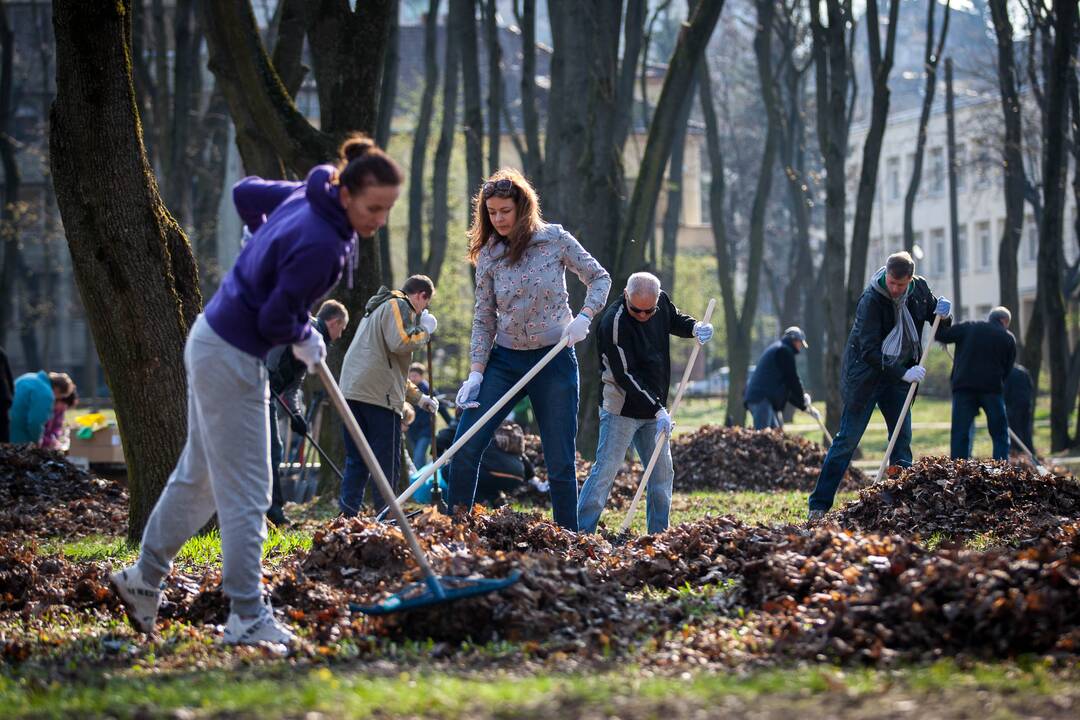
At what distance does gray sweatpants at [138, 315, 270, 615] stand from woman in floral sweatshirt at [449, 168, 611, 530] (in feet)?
8.70

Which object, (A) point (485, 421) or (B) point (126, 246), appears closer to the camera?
(A) point (485, 421)

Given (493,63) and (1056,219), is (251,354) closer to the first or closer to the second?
(1056,219)

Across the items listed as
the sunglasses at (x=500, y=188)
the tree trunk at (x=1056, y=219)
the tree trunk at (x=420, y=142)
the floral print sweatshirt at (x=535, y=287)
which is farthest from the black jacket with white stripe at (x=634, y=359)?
the tree trunk at (x=420, y=142)

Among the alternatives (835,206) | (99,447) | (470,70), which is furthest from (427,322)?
(470,70)

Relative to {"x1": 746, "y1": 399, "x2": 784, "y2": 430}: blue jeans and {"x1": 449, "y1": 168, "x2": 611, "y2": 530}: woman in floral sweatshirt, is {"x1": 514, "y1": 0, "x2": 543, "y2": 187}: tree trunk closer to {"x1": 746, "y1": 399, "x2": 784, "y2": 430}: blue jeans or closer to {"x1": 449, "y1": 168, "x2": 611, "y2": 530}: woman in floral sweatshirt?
{"x1": 746, "y1": 399, "x2": 784, "y2": 430}: blue jeans

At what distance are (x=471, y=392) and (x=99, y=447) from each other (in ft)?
30.8

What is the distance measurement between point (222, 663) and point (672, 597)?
2.23 meters

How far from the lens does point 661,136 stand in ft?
57.8

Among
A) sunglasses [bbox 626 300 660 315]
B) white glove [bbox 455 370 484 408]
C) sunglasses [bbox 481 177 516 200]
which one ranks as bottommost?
white glove [bbox 455 370 484 408]

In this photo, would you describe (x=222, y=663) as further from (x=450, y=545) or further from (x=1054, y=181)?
(x=1054, y=181)

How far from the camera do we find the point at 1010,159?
2642 cm

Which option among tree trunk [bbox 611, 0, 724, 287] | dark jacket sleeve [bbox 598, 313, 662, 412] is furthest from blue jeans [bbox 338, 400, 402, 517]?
tree trunk [bbox 611, 0, 724, 287]

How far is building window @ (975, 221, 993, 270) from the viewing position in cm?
6078

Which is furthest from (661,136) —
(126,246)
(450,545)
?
(450,545)
